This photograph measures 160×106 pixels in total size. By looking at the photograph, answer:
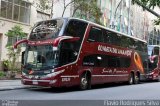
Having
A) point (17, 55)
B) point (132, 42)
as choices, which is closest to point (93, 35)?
point (132, 42)

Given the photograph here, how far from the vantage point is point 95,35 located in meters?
20.8

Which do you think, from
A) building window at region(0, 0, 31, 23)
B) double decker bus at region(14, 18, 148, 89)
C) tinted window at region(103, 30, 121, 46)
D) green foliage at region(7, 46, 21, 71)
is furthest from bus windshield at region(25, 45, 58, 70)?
building window at region(0, 0, 31, 23)

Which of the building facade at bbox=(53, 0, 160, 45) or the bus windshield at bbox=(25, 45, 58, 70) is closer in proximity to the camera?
the bus windshield at bbox=(25, 45, 58, 70)

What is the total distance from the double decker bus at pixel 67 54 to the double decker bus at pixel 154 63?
32.8 ft

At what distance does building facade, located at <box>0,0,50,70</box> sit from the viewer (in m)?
33.3

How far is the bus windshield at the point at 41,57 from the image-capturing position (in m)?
17.7

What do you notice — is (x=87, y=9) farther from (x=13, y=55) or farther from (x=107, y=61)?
(x=107, y=61)

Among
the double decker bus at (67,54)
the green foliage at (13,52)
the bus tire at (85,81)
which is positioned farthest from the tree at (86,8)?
the bus tire at (85,81)

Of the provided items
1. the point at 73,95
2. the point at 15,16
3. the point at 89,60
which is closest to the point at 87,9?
the point at 15,16

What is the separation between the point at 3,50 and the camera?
1321 inches

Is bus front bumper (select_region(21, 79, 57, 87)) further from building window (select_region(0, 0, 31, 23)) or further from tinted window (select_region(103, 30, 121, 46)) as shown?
building window (select_region(0, 0, 31, 23))

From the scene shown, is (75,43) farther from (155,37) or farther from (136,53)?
(155,37)

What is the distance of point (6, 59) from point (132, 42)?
11.9 metres

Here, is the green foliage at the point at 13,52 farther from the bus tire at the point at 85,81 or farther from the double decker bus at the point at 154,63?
the double decker bus at the point at 154,63
